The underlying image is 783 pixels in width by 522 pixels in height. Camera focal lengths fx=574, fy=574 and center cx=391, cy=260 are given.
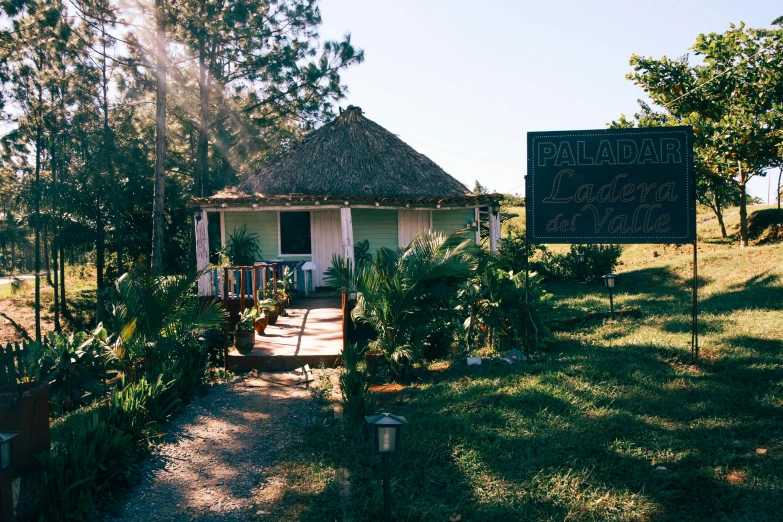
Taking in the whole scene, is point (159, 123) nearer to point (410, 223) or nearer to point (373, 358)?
point (410, 223)

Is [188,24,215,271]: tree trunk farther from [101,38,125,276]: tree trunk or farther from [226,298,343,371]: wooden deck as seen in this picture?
[226,298,343,371]: wooden deck

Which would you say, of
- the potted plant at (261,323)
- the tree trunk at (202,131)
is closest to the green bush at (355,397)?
the potted plant at (261,323)

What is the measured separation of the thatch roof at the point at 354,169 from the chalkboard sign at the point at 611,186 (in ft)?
23.4

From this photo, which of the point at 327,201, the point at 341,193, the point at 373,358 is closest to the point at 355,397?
the point at 373,358

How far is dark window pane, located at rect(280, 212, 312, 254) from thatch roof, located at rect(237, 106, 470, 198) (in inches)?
28.3

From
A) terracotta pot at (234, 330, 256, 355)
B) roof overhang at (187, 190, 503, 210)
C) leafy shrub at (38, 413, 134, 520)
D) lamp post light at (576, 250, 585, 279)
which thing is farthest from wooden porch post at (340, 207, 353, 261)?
leafy shrub at (38, 413, 134, 520)

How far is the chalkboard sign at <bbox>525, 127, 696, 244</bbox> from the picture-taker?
6.41 metres

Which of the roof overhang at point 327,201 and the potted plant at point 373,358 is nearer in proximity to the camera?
the potted plant at point 373,358

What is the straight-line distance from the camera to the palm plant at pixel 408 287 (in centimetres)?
671

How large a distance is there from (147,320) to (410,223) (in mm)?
8620

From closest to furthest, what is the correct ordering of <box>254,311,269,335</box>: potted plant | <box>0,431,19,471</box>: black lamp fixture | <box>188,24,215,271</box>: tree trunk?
<box>0,431,19,471</box>: black lamp fixture
<box>254,311,269,335</box>: potted plant
<box>188,24,215,271</box>: tree trunk

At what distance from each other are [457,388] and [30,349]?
15.6 feet

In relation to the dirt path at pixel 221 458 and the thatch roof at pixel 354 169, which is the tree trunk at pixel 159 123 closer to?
the thatch roof at pixel 354 169

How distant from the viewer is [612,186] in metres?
6.53
